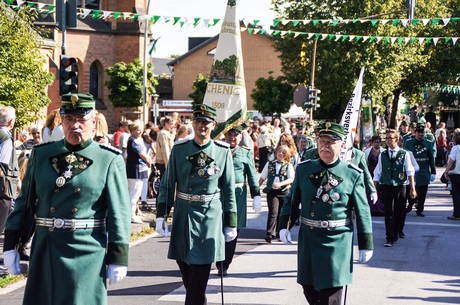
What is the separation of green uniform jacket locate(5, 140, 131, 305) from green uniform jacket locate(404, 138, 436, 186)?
41.5 ft

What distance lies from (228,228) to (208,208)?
1.01 feet

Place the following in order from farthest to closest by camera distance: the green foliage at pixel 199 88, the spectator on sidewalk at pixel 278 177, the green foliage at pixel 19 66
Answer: the green foliage at pixel 199 88
the green foliage at pixel 19 66
the spectator on sidewalk at pixel 278 177

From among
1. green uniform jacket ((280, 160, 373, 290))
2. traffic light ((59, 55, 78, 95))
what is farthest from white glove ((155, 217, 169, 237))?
traffic light ((59, 55, 78, 95))

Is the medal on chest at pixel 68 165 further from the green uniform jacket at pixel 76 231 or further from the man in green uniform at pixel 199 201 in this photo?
the man in green uniform at pixel 199 201

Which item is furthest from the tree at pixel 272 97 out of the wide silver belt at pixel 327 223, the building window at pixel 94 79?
the wide silver belt at pixel 327 223

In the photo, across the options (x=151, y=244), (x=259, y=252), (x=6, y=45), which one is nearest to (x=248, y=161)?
(x=259, y=252)

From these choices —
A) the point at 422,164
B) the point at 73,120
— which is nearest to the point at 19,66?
the point at 422,164

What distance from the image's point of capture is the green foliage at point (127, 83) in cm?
5003

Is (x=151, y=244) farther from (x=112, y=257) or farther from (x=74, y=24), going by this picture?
(x=112, y=257)

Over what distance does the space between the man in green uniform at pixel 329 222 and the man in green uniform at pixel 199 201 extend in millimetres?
1092

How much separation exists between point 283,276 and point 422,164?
7.89m

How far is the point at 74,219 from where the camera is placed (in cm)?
533

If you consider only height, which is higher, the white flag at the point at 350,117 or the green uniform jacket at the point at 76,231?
the white flag at the point at 350,117

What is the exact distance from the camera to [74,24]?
14.4 meters
